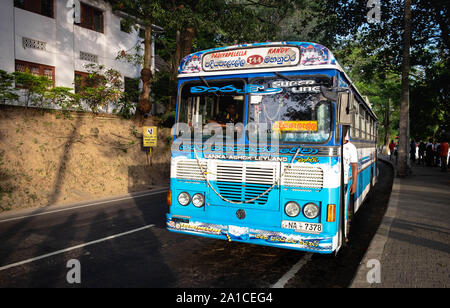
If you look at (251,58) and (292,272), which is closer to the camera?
(292,272)

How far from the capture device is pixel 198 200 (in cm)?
570

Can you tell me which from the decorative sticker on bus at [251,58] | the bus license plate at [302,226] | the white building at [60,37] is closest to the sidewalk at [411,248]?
the bus license plate at [302,226]

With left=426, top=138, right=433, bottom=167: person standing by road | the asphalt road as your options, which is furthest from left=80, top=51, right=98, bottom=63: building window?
left=426, top=138, right=433, bottom=167: person standing by road

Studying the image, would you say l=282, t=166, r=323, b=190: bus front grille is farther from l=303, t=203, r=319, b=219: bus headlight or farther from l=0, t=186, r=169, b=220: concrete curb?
l=0, t=186, r=169, b=220: concrete curb

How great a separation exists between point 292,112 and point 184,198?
2.28 m

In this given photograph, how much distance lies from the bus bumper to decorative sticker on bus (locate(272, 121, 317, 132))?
4.91ft

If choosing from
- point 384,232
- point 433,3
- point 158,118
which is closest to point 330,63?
point 384,232

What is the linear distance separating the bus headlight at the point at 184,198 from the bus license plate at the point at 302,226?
1644 mm

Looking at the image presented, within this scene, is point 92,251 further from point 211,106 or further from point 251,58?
point 251,58

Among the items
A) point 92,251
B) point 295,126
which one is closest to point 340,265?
point 295,126

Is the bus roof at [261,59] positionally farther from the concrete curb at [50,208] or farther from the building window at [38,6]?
the building window at [38,6]

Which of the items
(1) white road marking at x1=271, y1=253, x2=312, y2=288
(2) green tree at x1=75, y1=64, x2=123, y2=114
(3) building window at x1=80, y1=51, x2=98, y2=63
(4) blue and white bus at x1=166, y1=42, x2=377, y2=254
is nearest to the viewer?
(1) white road marking at x1=271, y1=253, x2=312, y2=288

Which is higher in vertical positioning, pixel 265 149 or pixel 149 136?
pixel 149 136

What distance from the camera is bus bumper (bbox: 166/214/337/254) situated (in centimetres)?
490
